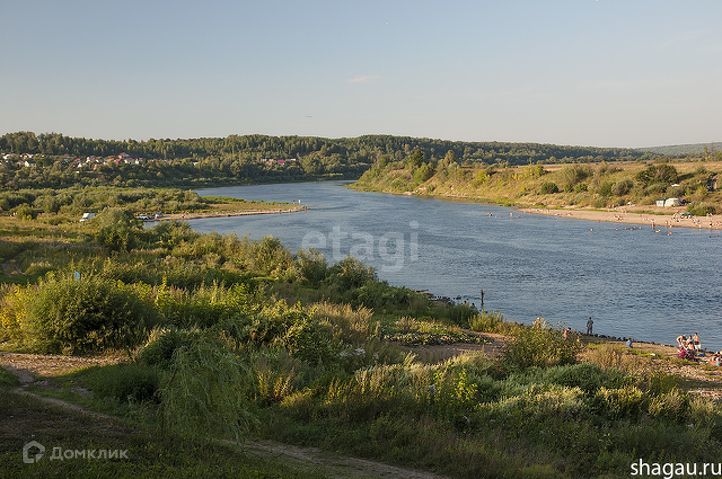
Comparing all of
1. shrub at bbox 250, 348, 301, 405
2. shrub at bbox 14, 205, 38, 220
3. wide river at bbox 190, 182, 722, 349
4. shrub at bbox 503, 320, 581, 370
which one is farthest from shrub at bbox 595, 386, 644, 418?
shrub at bbox 14, 205, 38, 220

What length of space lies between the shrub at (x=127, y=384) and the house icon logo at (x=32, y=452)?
3155mm

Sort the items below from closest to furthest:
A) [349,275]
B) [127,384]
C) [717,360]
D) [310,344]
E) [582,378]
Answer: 1. [127,384]
2. [582,378]
3. [310,344]
4. [717,360]
5. [349,275]

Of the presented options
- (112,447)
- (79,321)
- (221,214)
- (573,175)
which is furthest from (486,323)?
(573,175)

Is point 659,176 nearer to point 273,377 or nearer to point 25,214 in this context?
point 25,214

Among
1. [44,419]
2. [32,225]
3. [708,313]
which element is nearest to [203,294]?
[44,419]

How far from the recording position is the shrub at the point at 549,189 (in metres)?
111

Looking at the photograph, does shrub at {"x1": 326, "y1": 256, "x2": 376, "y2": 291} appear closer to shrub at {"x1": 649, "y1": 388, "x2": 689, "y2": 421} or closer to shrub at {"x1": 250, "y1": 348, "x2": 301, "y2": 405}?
shrub at {"x1": 250, "y1": 348, "x2": 301, "y2": 405}

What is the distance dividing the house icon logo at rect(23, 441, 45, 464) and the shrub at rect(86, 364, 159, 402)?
3155mm

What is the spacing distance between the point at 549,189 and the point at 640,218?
1131 inches

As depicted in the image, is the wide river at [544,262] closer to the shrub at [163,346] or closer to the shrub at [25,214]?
the shrub at [25,214]

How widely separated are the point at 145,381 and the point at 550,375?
871 cm

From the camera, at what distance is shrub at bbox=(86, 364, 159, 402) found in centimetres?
1123

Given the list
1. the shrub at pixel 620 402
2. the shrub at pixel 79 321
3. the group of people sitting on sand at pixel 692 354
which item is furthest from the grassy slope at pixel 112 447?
the group of people sitting on sand at pixel 692 354

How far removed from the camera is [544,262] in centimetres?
4869
